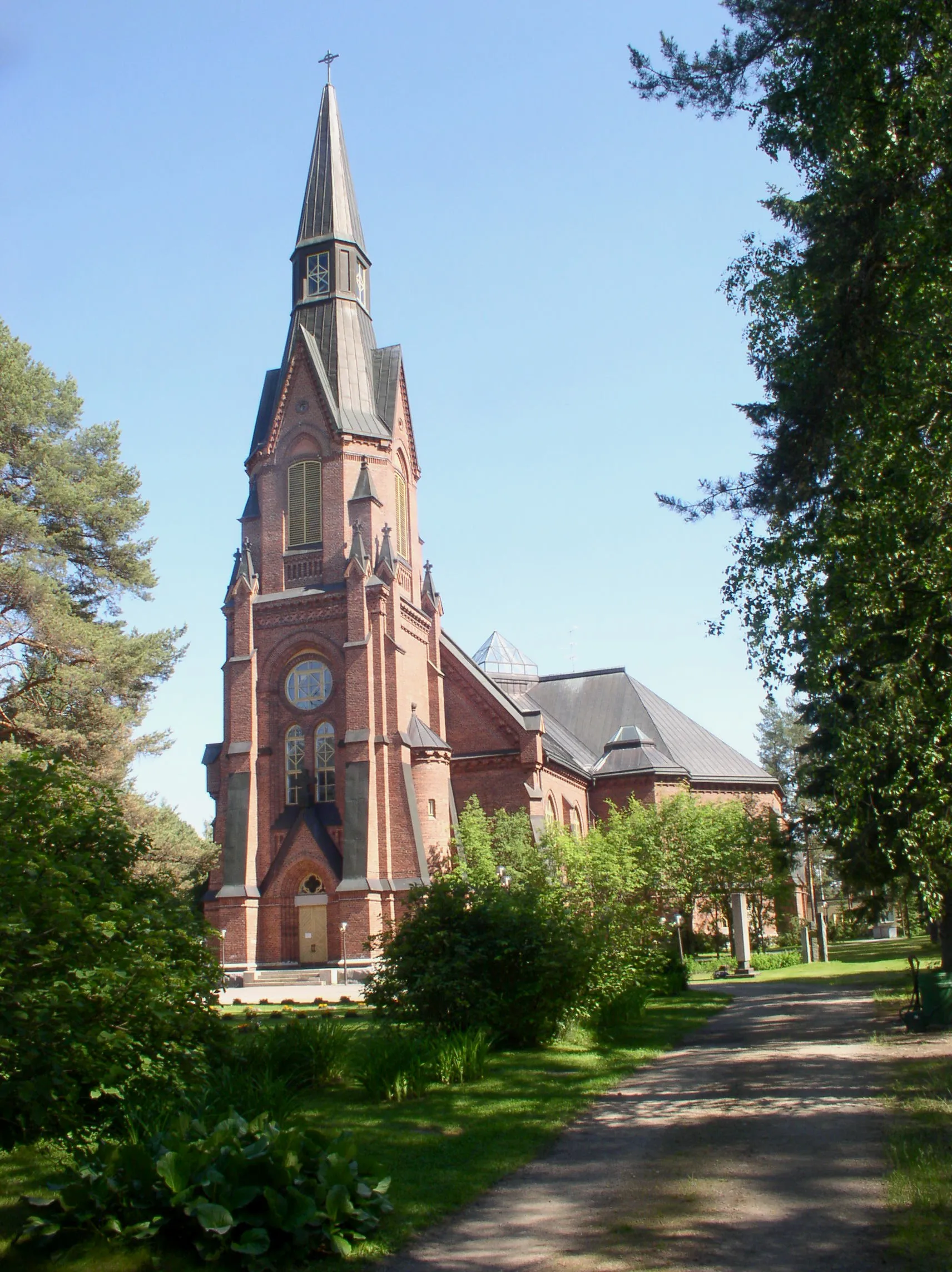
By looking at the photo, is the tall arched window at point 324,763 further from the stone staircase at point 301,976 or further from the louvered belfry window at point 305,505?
the louvered belfry window at point 305,505

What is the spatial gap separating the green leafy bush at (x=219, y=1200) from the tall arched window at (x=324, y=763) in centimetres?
2814

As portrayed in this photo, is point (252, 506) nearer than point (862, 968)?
No

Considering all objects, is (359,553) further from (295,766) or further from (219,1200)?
(219,1200)

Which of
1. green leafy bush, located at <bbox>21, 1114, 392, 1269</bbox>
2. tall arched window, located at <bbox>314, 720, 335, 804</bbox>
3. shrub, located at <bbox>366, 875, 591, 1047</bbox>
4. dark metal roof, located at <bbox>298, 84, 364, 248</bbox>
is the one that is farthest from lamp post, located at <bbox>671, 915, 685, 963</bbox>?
dark metal roof, located at <bbox>298, 84, 364, 248</bbox>

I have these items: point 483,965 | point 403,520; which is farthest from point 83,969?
point 403,520

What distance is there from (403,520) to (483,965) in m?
26.6

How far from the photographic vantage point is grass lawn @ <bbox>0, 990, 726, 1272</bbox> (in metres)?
6.42

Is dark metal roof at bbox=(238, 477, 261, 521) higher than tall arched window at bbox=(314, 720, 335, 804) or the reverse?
higher

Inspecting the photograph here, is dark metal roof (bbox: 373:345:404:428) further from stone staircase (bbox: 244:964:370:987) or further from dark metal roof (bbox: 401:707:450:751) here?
stone staircase (bbox: 244:964:370:987)

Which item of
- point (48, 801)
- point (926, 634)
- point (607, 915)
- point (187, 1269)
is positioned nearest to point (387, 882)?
point (607, 915)

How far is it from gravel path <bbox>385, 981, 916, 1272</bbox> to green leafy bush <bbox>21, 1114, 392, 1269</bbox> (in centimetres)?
48

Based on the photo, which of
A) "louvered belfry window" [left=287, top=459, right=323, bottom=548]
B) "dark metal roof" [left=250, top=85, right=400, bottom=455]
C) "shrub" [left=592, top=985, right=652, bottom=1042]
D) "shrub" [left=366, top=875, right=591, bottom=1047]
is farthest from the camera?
"dark metal roof" [left=250, top=85, right=400, bottom=455]

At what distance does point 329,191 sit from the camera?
39812mm

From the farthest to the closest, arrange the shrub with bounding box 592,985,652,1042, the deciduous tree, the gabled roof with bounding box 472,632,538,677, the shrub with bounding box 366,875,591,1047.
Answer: the gabled roof with bounding box 472,632,538,677
the shrub with bounding box 592,985,652,1042
the shrub with bounding box 366,875,591,1047
the deciduous tree
